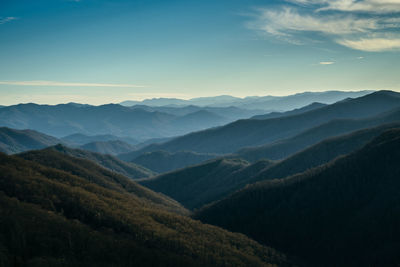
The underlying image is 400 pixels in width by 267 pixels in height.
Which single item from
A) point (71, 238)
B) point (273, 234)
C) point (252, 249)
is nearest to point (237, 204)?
point (273, 234)

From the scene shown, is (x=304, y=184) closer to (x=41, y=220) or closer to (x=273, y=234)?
(x=273, y=234)

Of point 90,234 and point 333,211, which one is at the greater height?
point 90,234

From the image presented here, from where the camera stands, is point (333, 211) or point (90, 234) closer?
point (90, 234)

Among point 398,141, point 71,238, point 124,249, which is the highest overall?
point 398,141

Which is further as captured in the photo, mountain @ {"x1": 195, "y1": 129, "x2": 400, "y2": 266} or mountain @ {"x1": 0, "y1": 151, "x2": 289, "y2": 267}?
mountain @ {"x1": 195, "y1": 129, "x2": 400, "y2": 266}
